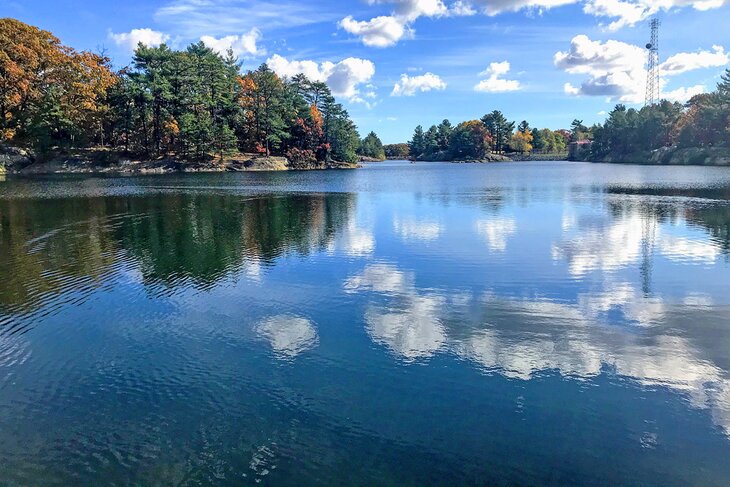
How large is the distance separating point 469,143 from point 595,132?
1505 inches

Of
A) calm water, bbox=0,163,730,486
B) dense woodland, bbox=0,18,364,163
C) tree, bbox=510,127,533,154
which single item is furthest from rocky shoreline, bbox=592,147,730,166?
calm water, bbox=0,163,730,486

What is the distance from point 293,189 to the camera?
47844 mm

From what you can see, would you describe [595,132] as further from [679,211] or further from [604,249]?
[604,249]

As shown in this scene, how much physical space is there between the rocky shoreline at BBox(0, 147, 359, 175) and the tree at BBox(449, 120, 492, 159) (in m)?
90.2

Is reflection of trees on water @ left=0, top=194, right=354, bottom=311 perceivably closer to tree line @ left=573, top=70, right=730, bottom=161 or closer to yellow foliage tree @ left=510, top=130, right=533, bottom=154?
tree line @ left=573, top=70, right=730, bottom=161

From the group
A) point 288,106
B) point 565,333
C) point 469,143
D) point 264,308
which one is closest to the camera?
point 565,333

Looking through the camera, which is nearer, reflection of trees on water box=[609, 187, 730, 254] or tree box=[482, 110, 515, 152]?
reflection of trees on water box=[609, 187, 730, 254]

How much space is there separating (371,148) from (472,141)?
143 feet

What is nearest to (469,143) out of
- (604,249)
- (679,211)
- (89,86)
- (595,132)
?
(595,132)

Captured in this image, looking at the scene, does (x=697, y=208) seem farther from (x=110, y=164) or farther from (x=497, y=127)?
(x=497, y=127)

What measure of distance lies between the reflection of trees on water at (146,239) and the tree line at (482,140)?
134592 mm

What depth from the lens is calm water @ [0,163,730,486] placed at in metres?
Result: 6.52

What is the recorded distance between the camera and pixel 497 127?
170 meters

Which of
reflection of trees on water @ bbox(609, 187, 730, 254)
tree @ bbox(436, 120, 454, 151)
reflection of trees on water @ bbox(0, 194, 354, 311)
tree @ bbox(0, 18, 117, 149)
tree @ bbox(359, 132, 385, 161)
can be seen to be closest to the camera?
reflection of trees on water @ bbox(0, 194, 354, 311)
